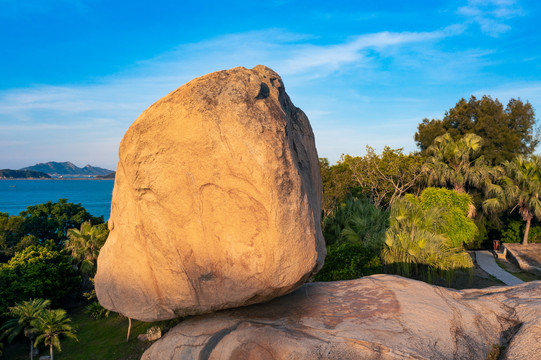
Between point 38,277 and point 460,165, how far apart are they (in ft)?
110

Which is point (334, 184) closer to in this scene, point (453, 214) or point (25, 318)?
point (453, 214)

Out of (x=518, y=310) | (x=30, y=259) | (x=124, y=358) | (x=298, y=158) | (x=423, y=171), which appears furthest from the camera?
(x=423, y=171)

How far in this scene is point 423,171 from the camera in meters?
32.1

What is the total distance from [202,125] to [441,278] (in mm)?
14953

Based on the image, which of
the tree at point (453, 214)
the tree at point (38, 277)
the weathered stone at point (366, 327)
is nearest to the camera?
the weathered stone at point (366, 327)

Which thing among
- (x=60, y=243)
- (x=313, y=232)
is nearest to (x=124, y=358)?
(x=313, y=232)

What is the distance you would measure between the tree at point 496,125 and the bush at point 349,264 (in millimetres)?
24696

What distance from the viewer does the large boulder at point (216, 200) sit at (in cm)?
611

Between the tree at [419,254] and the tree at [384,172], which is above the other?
the tree at [384,172]

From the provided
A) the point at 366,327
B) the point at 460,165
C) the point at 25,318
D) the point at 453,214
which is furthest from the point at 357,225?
the point at 25,318

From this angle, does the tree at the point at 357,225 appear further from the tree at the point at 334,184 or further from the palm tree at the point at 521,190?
the palm tree at the point at 521,190

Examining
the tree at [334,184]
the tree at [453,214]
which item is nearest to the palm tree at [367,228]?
the tree at [453,214]

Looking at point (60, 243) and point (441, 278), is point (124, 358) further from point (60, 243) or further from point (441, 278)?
point (60, 243)

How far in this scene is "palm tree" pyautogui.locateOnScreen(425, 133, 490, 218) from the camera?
31.0 metres
